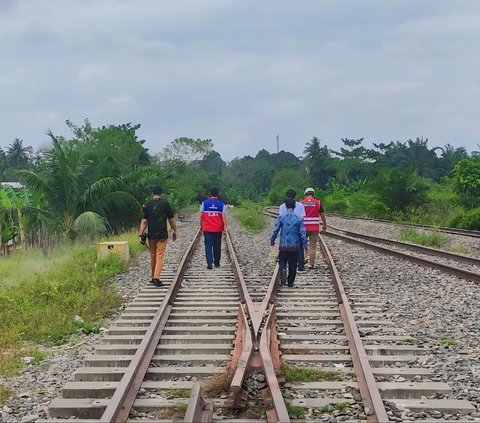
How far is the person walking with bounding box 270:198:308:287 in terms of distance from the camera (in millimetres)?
10531

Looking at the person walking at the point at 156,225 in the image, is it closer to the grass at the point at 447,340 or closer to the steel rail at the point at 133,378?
the steel rail at the point at 133,378

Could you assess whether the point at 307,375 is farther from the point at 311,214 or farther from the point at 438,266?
the point at 438,266

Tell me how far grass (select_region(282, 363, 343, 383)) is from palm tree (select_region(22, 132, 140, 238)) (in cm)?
1550

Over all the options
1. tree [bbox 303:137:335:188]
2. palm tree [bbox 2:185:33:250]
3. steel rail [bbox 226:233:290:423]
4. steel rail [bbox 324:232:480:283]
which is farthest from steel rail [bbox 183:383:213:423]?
tree [bbox 303:137:335:188]

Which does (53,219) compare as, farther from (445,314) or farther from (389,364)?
(389,364)

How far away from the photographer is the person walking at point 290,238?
10.5 metres

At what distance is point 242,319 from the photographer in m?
7.39

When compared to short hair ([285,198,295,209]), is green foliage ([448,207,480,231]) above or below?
below

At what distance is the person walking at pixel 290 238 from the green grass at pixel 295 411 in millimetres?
5720

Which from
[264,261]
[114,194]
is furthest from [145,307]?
Answer: [114,194]

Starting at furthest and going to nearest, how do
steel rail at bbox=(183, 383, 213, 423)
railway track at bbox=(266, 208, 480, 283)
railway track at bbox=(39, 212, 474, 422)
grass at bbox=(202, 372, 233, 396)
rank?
railway track at bbox=(266, 208, 480, 283)
grass at bbox=(202, 372, 233, 396)
railway track at bbox=(39, 212, 474, 422)
steel rail at bbox=(183, 383, 213, 423)

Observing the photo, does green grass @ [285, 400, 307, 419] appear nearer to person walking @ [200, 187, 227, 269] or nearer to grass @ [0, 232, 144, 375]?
grass @ [0, 232, 144, 375]

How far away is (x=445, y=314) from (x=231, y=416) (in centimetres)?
492

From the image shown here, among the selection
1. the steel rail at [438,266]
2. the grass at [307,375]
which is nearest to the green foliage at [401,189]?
the steel rail at [438,266]
